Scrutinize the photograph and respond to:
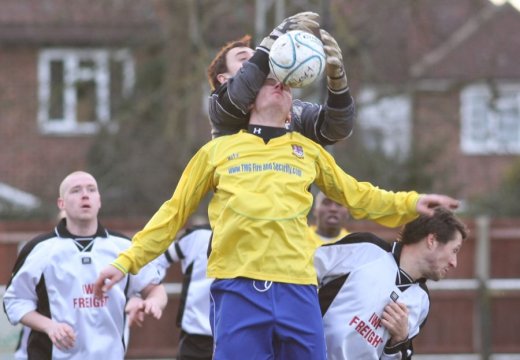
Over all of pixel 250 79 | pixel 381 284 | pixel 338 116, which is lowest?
pixel 381 284

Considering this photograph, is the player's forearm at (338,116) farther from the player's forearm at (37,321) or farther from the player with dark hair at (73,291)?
the player's forearm at (37,321)

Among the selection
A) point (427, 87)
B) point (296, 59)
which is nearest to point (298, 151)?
point (296, 59)

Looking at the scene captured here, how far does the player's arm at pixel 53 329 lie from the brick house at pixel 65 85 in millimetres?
9375

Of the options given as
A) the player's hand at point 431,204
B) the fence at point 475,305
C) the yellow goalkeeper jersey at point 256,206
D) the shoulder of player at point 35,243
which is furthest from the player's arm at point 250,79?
the fence at point 475,305

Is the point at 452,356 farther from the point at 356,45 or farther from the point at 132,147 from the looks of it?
the point at 132,147

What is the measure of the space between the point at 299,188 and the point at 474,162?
21976 millimetres

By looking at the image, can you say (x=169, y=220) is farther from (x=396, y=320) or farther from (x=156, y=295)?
(x=156, y=295)

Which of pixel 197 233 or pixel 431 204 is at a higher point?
pixel 431 204

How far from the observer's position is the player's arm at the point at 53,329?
6000 mm

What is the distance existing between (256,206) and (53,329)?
5.98 feet

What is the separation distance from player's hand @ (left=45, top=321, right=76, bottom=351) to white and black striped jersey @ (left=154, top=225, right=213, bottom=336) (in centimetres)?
113

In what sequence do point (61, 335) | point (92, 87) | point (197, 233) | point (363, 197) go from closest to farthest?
point (363, 197)
point (61, 335)
point (197, 233)
point (92, 87)

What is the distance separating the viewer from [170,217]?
4984 mm

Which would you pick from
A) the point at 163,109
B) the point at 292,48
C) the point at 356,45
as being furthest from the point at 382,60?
the point at 292,48
